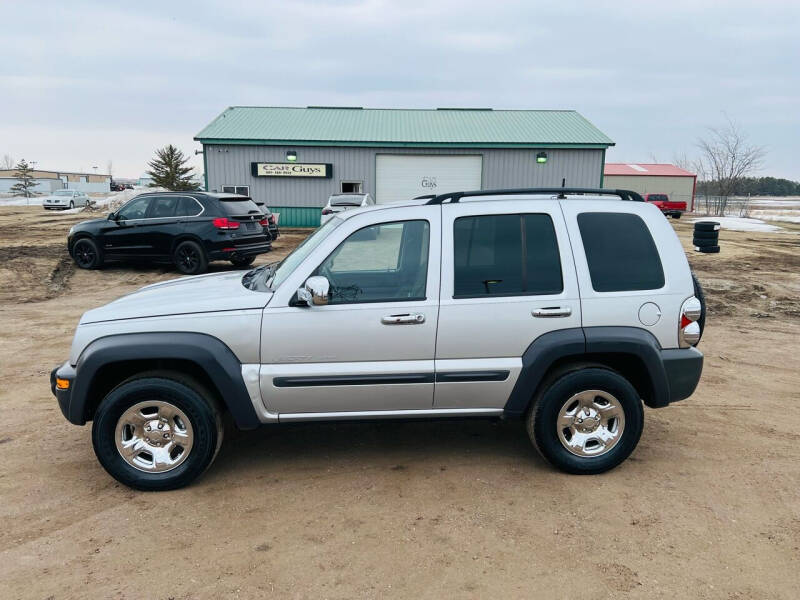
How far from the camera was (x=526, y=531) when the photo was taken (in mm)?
3521

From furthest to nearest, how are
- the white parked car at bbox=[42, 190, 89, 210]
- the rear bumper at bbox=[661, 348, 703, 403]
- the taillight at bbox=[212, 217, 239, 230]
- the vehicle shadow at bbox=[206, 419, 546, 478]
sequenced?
the white parked car at bbox=[42, 190, 89, 210] → the taillight at bbox=[212, 217, 239, 230] → the vehicle shadow at bbox=[206, 419, 546, 478] → the rear bumper at bbox=[661, 348, 703, 403]

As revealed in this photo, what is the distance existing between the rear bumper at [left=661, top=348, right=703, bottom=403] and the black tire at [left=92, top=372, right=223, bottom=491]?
2.97m

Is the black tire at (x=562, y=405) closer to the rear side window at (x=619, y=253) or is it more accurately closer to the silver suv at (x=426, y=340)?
the silver suv at (x=426, y=340)

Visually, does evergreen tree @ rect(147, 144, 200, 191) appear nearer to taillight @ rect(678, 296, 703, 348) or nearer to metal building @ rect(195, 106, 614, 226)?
metal building @ rect(195, 106, 614, 226)

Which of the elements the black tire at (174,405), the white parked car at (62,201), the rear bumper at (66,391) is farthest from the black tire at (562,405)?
the white parked car at (62,201)

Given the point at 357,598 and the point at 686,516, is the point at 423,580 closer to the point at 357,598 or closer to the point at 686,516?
the point at 357,598

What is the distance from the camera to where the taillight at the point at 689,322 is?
411 cm

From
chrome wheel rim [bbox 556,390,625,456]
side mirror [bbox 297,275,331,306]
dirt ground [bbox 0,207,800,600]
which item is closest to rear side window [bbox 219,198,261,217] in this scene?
dirt ground [bbox 0,207,800,600]

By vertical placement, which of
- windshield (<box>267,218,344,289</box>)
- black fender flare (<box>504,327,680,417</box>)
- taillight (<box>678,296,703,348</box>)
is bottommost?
black fender flare (<box>504,327,680,417</box>)

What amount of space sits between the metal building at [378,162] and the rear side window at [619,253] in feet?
74.3

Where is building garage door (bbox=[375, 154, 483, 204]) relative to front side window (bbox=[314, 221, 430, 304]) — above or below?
above

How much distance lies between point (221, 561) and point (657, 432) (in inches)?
137

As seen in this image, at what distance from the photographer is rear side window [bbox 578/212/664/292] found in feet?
13.5

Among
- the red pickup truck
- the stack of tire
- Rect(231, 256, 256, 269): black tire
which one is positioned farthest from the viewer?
the red pickup truck
